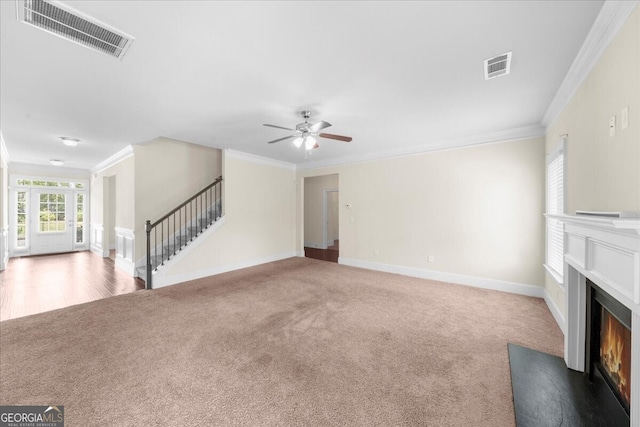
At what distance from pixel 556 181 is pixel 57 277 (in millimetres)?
8813

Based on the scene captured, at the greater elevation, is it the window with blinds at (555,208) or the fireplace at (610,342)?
the window with blinds at (555,208)

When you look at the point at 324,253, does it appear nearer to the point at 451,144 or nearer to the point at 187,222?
the point at 187,222

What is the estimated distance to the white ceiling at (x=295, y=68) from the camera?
177 cm

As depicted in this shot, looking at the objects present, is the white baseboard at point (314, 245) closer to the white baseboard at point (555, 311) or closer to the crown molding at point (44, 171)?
the white baseboard at point (555, 311)

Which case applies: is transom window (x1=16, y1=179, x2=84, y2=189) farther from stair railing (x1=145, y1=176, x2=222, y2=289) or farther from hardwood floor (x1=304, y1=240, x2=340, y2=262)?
hardwood floor (x1=304, y1=240, x2=340, y2=262)

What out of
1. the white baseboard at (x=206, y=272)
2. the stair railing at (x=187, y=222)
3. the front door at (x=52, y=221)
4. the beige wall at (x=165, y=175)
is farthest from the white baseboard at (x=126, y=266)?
the front door at (x=52, y=221)

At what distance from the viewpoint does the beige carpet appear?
1.76m

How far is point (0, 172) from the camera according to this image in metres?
5.43

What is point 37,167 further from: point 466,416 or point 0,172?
point 466,416

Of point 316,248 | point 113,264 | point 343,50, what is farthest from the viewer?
point 316,248

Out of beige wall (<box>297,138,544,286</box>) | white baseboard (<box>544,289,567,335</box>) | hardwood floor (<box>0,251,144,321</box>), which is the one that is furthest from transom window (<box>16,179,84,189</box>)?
white baseboard (<box>544,289,567,335</box>)

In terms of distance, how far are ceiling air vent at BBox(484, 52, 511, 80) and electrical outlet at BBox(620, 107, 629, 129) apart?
987 mm

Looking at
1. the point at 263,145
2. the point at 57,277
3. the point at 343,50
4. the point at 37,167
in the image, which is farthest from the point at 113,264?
the point at 343,50

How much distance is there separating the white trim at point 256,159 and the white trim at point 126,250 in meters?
2.58
